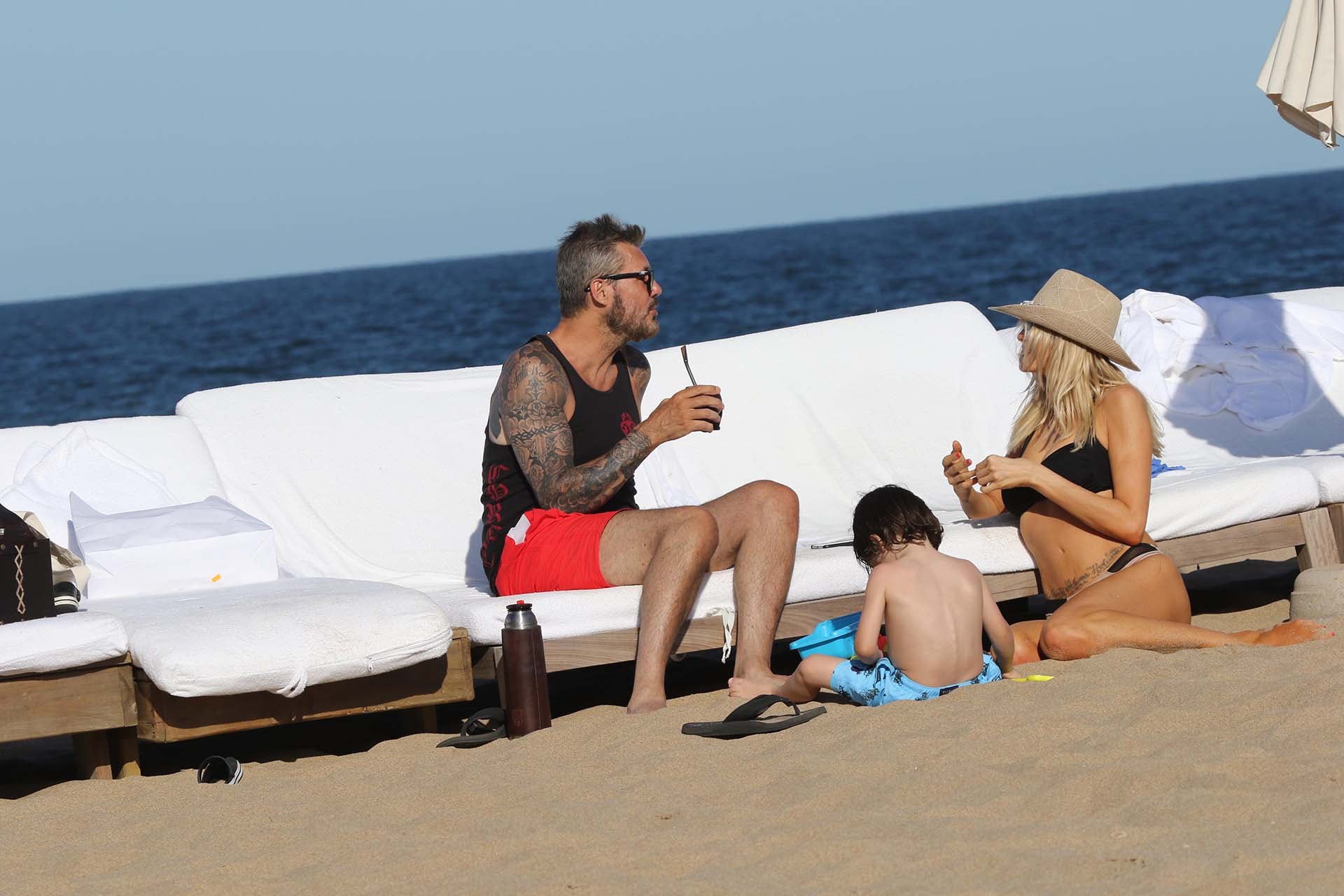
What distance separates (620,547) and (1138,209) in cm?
7229

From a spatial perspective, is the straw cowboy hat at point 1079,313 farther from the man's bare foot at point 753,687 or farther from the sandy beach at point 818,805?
the man's bare foot at point 753,687

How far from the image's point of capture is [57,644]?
3697mm

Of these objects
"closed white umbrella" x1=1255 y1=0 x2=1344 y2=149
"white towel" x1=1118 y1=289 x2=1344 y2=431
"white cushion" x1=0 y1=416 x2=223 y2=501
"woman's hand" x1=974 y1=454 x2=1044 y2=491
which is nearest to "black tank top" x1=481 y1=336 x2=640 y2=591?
"woman's hand" x1=974 y1=454 x2=1044 y2=491

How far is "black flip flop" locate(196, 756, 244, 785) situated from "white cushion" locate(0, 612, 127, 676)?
0.37 meters

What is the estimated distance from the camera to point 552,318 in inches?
1320

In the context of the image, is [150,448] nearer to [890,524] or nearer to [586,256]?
[586,256]

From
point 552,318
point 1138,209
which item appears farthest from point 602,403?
point 1138,209

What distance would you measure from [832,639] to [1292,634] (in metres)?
1.20

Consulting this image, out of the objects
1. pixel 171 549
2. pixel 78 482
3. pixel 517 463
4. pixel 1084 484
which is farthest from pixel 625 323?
pixel 78 482

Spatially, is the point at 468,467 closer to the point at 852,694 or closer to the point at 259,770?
the point at 259,770

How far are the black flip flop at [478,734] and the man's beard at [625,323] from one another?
116cm

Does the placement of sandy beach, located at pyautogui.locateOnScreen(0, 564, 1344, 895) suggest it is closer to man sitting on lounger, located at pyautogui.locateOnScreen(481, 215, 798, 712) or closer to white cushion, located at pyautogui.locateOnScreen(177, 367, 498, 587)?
man sitting on lounger, located at pyautogui.locateOnScreen(481, 215, 798, 712)

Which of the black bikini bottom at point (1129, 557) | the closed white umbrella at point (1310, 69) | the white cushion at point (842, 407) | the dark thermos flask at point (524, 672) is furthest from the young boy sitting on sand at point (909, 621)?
the closed white umbrella at point (1310, 69)

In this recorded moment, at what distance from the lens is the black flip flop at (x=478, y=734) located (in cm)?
399
